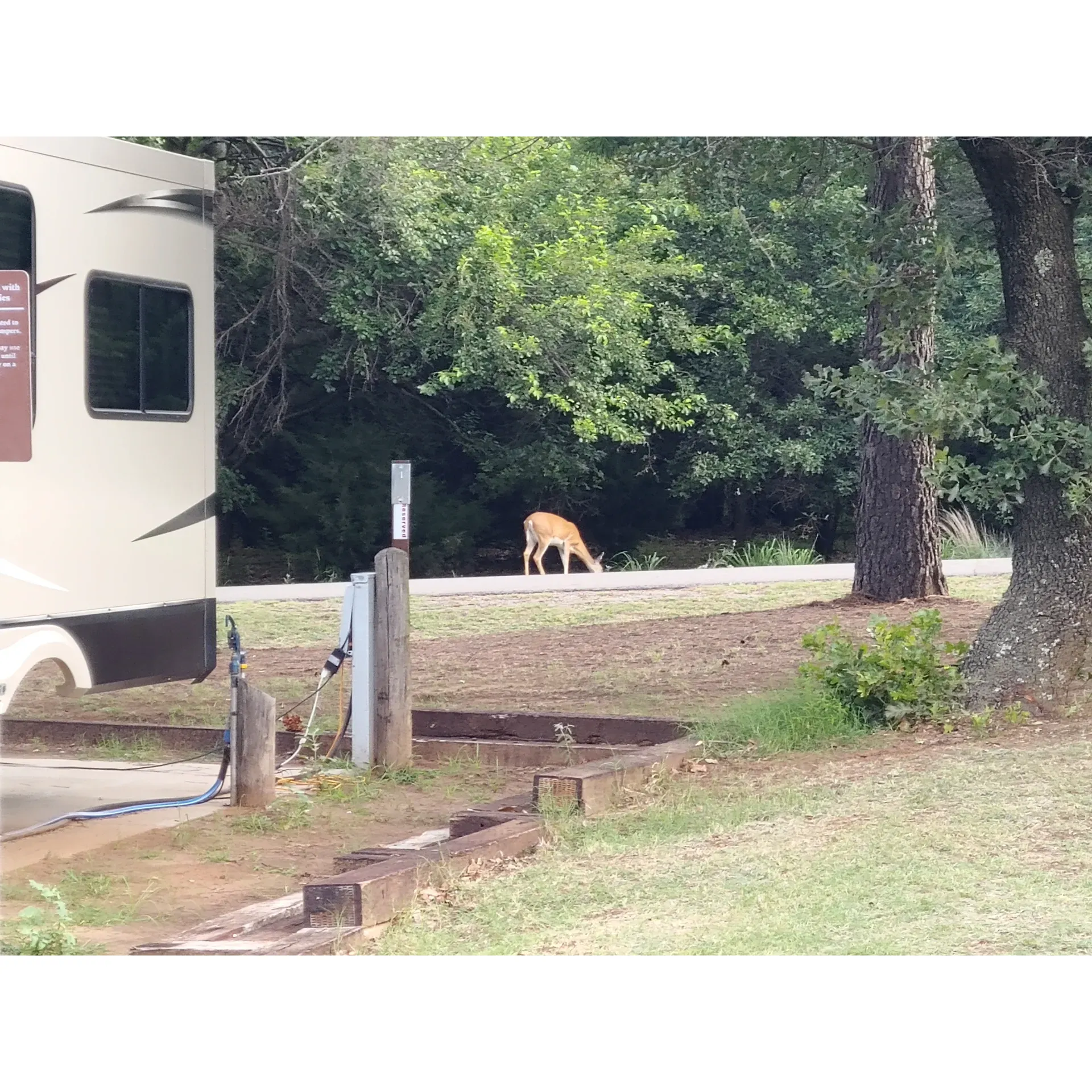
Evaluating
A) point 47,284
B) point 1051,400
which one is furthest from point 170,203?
point 1051,400

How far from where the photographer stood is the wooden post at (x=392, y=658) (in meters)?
7.59

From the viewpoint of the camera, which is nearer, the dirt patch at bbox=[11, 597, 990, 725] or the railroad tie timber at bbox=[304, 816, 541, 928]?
the railroad tie timber at bbox=[304, 816, 541, 928]

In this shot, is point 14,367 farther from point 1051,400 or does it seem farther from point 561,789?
point 1051,400

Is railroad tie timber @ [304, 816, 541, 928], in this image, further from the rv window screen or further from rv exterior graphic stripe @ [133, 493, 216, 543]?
the rv window screen

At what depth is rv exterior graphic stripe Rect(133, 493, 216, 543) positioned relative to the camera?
696 centimetres

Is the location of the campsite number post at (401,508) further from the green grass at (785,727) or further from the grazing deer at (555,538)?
the grazing deer at (555,538)

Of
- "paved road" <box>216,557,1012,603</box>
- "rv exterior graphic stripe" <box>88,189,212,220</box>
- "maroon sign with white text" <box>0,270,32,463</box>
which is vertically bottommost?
"paved road" <box>216,557,1012,603</box>

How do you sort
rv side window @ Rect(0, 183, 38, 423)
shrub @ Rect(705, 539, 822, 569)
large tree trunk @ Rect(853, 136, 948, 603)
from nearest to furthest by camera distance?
rv side window @ Rect(0, 183, 38, 423)
large tree trunk @ Rect(853, 136, 948, 603)
shrub @ Rect(705, 539, 822, 569)

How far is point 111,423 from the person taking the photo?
670 cm

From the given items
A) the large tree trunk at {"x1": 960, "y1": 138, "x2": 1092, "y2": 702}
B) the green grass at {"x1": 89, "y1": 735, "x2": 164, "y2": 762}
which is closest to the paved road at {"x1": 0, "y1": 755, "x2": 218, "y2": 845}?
the green grass at {"x1": 89, "y1": 735, "x2": 164, "y2": 762}

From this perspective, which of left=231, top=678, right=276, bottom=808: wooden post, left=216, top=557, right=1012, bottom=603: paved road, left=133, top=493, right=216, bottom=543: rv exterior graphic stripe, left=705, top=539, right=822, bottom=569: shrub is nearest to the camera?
left=231, top=678, right=276, bottom=808: wooden post

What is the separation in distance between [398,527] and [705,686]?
271cm

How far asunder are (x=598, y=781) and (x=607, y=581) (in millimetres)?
11388

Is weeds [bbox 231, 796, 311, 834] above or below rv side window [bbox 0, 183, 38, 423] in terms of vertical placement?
below
